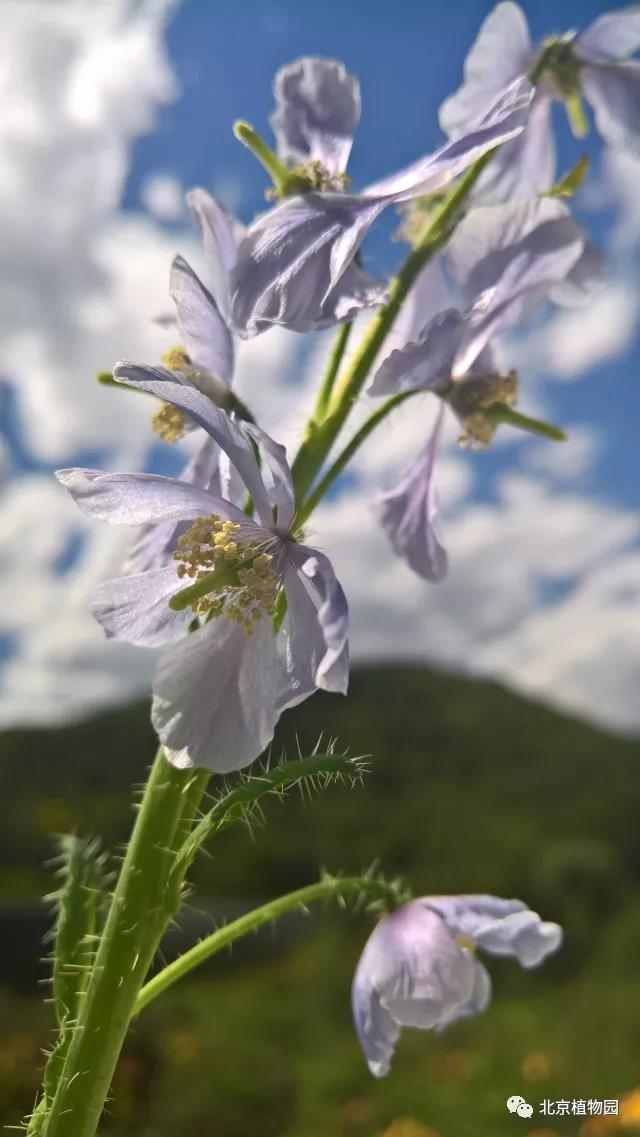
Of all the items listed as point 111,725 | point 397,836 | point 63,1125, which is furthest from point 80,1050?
point 111,725

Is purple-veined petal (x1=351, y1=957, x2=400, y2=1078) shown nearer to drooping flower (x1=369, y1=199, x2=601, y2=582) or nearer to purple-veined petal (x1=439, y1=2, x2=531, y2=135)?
drooping flower (x1=369, y1=199, x2=601, y2=582)

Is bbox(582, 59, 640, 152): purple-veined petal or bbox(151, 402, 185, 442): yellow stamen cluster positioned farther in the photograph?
bbox(582, 59, 640, 152): purple-veined petal

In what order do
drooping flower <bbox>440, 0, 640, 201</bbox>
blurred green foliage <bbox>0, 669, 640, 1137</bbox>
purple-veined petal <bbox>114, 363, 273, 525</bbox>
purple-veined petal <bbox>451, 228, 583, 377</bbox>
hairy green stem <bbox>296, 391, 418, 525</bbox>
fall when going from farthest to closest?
1. blurred green foliage <bbox>0, 669, 640, 1137</bbox>
2. drooping flower <bbox>440, 0, 640, 201</bbox>
3. purple-veined petal <bbox>451, 228, 583, 377</bbox>
4. hairy green stem <bbox>296, 391, 418, 525</bbox>
5. purple-veined petal <bbox>114, 363, 273, 525</bbox>

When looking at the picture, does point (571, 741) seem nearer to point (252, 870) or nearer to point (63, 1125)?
point (252, 870)

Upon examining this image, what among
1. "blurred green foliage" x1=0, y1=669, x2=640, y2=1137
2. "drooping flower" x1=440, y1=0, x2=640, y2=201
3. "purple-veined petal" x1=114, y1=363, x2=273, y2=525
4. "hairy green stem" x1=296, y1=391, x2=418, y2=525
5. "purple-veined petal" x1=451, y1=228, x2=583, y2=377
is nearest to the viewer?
"purple-veined petal" x1=114, y1=363, x2=273, y2=525

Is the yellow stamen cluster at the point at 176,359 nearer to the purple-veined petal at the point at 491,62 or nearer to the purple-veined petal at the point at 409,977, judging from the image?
the purple-veined petal at the point at 491,62

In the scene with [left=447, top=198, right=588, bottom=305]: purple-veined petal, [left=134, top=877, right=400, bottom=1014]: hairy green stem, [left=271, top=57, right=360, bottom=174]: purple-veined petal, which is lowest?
[left=134, top=877, right=400, bottom=1014]: hairy green stem

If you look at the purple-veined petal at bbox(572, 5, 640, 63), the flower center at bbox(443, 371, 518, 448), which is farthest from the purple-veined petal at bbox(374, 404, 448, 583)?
the purple-veined petal at bbox(572, 5, 640, 63)

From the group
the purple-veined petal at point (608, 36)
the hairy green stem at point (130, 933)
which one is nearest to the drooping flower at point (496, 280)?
the purple-veined petal at point (608, 36)
